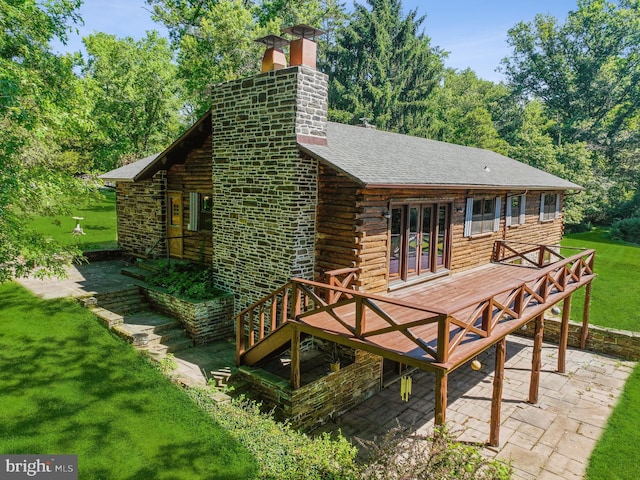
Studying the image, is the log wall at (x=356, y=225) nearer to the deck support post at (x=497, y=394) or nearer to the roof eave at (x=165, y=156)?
the deck support post at (x=497, y=394)

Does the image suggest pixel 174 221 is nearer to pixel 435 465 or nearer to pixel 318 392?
pixel 318 392

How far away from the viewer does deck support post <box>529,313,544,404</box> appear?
9.38m

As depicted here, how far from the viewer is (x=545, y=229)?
18.3 meters

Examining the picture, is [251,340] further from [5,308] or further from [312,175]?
[5,308]

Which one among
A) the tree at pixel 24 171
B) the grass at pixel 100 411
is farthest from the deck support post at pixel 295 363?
the tree at pixel 24 171

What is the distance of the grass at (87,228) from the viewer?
65.8ft

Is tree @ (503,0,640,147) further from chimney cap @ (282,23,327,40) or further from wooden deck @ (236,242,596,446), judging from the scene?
chimney cap @ (282,23,327,40)

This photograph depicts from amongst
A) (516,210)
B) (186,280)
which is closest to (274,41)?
(186,280)

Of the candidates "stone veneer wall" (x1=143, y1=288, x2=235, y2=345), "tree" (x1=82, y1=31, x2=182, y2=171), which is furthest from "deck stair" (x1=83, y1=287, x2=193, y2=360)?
"tree" (x1=82, y1=31, x2=182, y2=171)

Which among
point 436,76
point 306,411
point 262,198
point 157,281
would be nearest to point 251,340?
point 306,411

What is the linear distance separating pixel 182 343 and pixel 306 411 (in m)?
4.00

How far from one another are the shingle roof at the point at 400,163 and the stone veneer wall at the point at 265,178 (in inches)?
30.9

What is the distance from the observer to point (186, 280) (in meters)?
12.7

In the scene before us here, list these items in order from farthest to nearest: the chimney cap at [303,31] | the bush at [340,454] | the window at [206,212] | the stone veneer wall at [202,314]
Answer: the window at [206,212] < the stone veneer wall at [202,314] < the chimney cap at [303,31] < the bush at [340,454]
